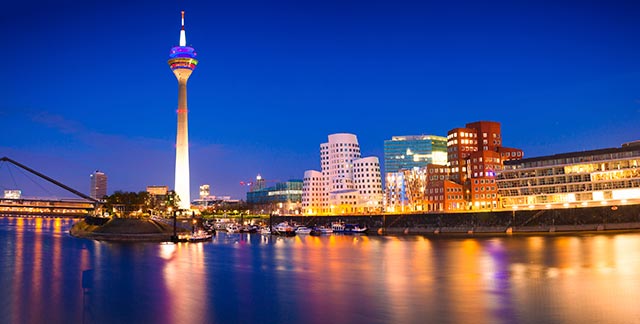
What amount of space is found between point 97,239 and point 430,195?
7413 centimetres

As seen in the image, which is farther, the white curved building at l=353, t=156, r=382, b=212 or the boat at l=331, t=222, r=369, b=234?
the white curved building at l=353, t=156, r=382, b=212

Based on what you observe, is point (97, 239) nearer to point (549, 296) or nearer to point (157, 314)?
point (157, 314)

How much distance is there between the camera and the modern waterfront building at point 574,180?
10344cm

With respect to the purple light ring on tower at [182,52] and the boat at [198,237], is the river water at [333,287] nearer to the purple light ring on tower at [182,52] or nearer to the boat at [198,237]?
the boat at [198,237]

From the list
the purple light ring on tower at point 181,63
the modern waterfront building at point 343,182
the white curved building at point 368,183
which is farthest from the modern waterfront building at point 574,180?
the purple light ring on tower at point 181,63

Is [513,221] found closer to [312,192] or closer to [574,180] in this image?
[574,180]

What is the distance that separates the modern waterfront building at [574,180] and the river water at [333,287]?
41327 mm

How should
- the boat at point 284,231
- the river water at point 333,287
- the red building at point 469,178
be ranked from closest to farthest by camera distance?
1. the river water at point 333,287
2. the boat at point 284,231
3. the red building at point 469,178

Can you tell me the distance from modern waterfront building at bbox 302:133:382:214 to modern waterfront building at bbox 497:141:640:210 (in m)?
53.0

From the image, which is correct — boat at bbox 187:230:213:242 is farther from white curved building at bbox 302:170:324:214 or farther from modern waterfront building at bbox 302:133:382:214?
white curved building at bbox 302:170:324:214

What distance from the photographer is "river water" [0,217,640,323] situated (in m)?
30.9

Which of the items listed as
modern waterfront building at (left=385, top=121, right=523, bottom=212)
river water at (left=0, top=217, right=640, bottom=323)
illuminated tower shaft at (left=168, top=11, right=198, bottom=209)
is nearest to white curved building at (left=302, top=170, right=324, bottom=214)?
modern waterfront building at (left=385, top=121, right=523, bottom=212)

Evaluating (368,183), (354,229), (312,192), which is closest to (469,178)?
(354,229)

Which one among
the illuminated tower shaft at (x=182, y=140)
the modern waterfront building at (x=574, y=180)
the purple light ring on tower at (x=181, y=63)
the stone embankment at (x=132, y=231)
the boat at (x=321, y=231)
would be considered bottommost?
the boat at (x=321, y=231)
